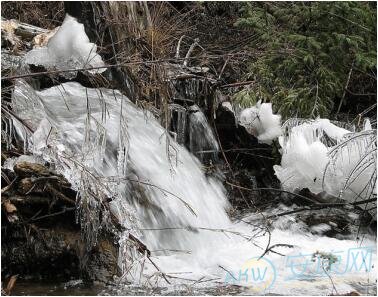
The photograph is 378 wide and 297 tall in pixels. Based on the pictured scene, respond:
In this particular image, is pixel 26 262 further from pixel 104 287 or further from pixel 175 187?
pixel 175 187

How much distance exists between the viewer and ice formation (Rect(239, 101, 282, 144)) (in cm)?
446

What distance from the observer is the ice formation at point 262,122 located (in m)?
4.46

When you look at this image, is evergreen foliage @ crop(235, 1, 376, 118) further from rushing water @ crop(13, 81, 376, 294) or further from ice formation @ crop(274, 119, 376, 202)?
rushing water @ crop(13, 81, 376, 294)

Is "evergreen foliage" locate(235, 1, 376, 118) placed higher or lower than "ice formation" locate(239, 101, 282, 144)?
higher

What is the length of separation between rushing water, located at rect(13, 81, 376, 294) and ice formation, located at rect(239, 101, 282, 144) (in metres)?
0.53

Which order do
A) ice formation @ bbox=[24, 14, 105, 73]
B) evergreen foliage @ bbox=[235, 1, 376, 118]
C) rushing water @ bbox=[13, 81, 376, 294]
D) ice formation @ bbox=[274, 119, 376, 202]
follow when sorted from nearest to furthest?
Result: rushing water @ bbox=[13, 81, 376, 294], ice formation @ bbox=[274, 119, 376, 202], ice formation @ bbox=[24, 14, 105, 73], evergreen foliage @ bbox=[235, 1, 376, 118]

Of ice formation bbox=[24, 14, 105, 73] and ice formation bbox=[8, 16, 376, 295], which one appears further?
ice formation bbox=[24, 14, 105, 73]

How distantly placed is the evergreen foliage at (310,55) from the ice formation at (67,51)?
4.06ft

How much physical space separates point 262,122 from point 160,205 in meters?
1.51

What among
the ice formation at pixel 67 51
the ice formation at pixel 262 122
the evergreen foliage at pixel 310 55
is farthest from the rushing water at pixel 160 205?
the evergreen foliage at pixel 310 55

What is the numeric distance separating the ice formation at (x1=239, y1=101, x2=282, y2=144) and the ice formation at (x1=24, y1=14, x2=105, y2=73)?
4.24 ft

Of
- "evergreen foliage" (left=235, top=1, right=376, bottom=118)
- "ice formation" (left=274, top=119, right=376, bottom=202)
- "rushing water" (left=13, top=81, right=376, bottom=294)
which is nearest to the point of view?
"rushing water" (left=13, top=81, right=376, bottom=294)

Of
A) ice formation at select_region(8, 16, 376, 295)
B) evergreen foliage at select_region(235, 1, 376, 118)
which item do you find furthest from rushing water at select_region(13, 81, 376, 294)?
evergreen foliage at select_region(235, 1, 376, 118)

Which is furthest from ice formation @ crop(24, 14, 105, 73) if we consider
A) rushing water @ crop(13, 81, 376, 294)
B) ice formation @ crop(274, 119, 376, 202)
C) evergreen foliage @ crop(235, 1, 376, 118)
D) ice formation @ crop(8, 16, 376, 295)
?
ice formation @ crop(274, 119, 376, 202)
